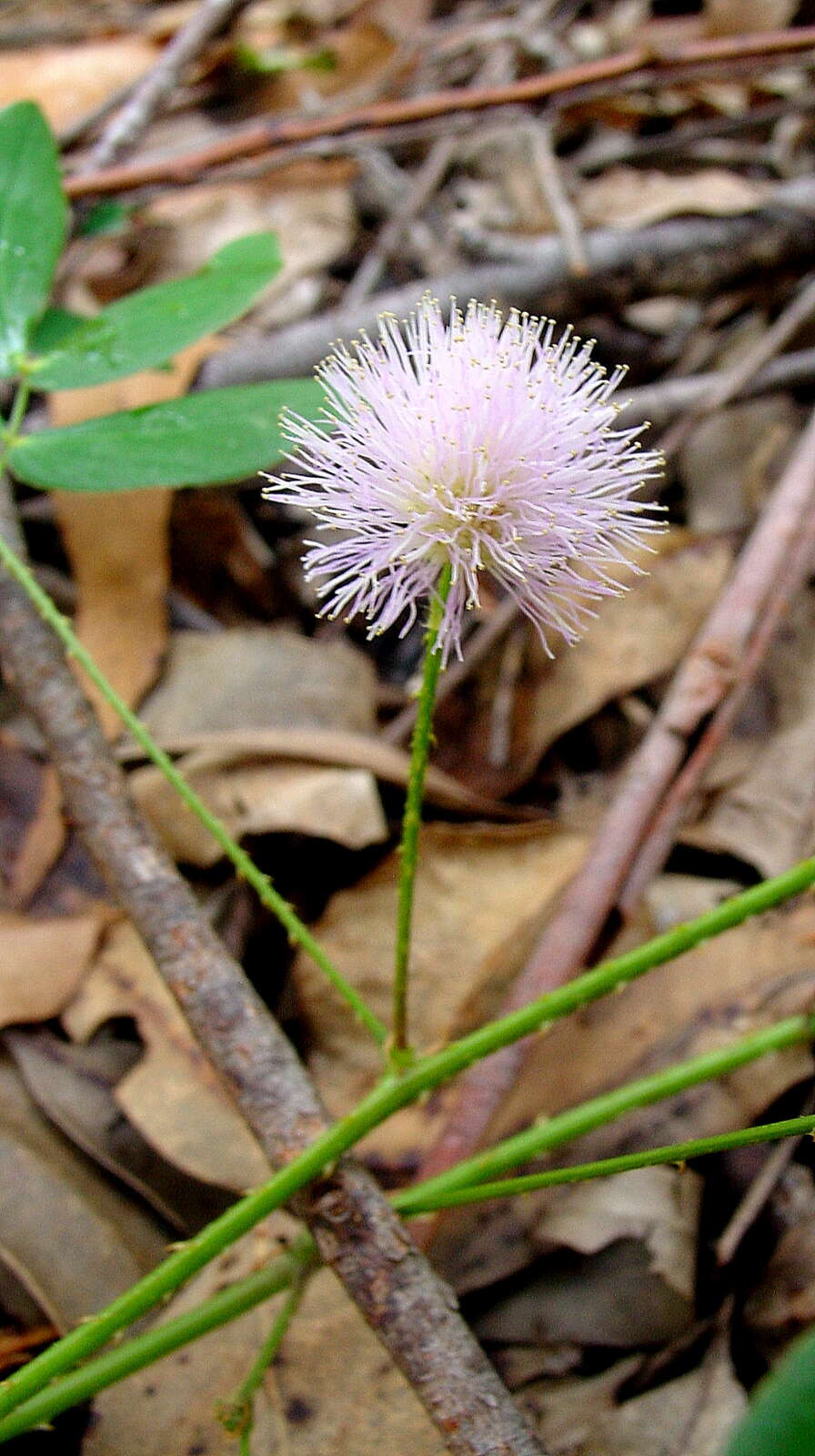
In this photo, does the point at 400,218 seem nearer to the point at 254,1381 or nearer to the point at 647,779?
the point at 647,779

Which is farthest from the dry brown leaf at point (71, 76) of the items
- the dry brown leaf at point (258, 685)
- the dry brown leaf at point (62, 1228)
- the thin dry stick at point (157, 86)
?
the dry brown leaf at point (62, 1228)

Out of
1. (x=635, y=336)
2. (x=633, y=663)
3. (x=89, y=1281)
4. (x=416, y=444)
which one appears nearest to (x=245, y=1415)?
(x=89, y=1281)

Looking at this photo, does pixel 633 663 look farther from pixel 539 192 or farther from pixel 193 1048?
pixel 539 192

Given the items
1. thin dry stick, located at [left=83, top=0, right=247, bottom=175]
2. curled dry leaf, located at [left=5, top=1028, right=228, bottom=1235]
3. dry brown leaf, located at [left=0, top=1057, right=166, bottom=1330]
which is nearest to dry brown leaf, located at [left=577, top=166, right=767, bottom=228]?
thin dry stick, located at [left=83, top=0, right=247, bottom=175]

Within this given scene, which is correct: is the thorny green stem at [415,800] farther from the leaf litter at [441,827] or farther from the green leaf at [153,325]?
the green leaf at [153,325]

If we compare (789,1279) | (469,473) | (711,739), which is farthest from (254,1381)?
(711,739)

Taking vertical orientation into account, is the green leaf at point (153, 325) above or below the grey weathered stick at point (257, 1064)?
above
